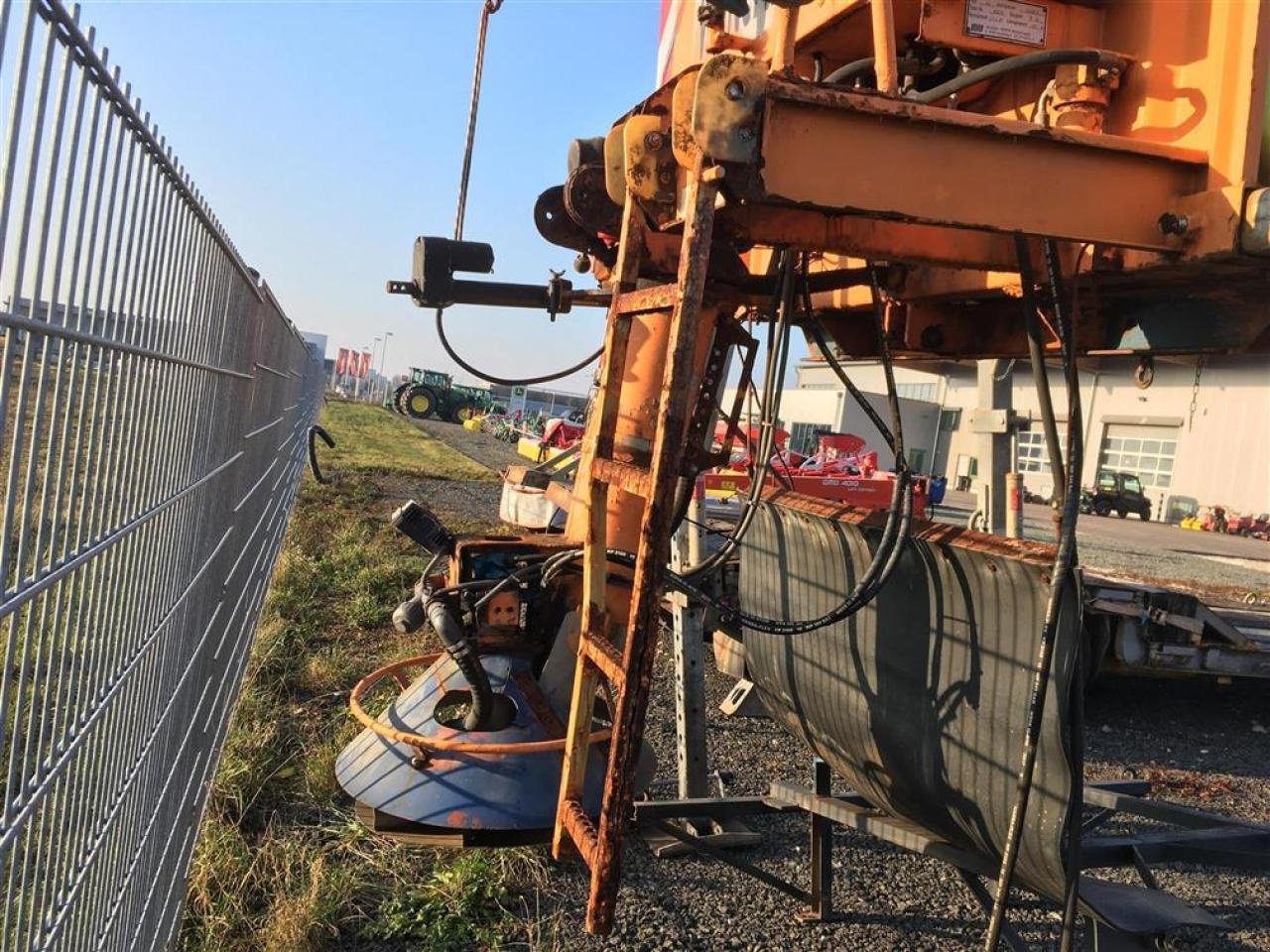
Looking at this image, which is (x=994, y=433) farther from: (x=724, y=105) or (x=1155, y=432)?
(x=1155, y=432)

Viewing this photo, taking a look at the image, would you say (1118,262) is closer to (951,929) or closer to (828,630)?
(828,630)

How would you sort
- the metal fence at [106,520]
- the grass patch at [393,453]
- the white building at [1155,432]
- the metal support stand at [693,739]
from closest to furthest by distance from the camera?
1. the metal fence at [106,520]
2. the metal support stand at [693,739]
3. the grass patch at [393,453]
4. the white building at [1155,432]

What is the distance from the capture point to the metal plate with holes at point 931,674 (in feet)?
8.37

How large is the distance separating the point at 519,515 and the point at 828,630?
2.46 m

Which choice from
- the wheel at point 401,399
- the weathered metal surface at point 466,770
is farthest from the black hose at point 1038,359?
the wheel at point 401,399

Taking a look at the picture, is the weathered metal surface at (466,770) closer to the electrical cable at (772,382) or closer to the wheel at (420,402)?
the electrical cable at (772,382)

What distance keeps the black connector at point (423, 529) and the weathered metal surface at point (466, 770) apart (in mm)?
436

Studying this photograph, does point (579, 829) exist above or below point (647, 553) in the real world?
below

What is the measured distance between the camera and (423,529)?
3.47 metres

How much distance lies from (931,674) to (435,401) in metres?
38.7

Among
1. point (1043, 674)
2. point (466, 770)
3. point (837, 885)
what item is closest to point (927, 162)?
point (1043, 674)

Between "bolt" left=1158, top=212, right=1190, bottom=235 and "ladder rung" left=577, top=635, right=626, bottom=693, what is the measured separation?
188cm

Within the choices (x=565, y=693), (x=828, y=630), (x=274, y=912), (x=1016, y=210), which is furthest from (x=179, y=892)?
(x=1016, y=210)

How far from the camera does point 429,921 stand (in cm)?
319
